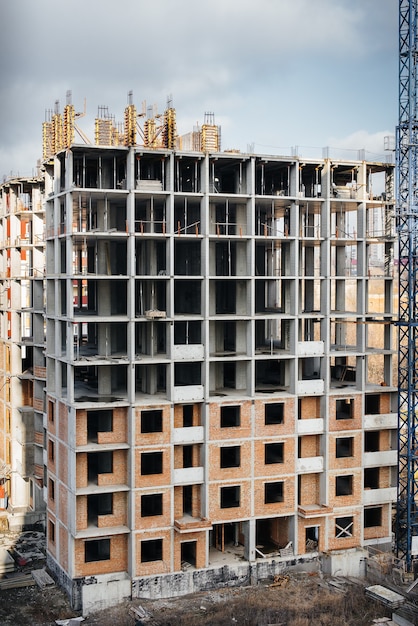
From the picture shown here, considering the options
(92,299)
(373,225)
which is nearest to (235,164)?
(373,225)

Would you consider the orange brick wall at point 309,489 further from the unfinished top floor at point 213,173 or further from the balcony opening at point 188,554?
the unfinished top floor at point 213,173

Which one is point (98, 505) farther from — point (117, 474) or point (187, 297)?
point (187, 297)

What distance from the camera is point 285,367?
4803cm

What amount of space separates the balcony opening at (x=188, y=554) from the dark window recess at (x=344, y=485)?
952 centimetres

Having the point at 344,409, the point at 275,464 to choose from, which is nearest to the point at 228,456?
the point at 275,464

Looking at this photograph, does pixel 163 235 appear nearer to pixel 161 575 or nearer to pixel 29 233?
pixel 161 575

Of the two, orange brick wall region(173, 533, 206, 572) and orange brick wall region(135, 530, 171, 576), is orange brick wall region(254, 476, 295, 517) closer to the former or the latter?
orange brick wall region(173, 533, 206, 572)

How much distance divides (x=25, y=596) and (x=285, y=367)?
789 inches

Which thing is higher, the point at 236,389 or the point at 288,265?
the point at 288,265

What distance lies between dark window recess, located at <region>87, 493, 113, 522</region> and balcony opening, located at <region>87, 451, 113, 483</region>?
1.27 meters

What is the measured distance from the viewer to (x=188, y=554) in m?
46.8

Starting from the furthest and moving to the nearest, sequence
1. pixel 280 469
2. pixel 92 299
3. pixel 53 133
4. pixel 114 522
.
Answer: pixel 92 299, pixel 53 133, pixel 280 469, pixel 114 522

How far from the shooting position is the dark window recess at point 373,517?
1962 inches

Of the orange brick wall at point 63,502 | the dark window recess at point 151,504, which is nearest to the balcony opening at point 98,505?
the orange brick wall at point 63,502
